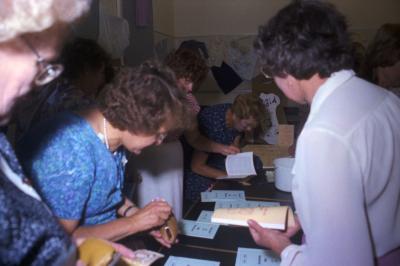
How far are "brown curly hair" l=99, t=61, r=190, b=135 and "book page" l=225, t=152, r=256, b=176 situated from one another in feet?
2.82

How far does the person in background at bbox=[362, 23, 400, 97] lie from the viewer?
5.85 feet

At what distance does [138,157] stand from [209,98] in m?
2.13

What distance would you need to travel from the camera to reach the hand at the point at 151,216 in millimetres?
1236

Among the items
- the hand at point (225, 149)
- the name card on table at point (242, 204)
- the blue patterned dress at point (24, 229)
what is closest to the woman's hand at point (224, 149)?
the hand at point (225, 149)

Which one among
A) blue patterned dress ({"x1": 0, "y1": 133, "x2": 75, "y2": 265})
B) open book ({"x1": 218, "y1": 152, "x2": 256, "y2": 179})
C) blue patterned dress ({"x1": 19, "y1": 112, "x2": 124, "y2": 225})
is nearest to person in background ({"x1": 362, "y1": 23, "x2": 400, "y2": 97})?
open book ({"x1": 218, "y1": 152, "x2": 256, "y2": 179})

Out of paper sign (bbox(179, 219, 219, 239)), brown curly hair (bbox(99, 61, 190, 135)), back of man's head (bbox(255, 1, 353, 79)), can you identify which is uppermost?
back of man's head (bbox(255, 1, 353, 79))

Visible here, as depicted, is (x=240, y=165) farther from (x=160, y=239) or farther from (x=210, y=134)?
(x=160, y=239)

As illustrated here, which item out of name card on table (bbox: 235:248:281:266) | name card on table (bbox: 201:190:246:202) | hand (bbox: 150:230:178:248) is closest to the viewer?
name card on table (bbox: 235:248:281:266)

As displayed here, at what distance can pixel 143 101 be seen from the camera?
1.12 meters

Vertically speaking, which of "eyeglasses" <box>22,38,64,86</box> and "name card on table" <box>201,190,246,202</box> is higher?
"eyeglasses" <box>22,38,64,86</box>

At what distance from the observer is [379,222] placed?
2.97ft

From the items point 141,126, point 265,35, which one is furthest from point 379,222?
point 141,126

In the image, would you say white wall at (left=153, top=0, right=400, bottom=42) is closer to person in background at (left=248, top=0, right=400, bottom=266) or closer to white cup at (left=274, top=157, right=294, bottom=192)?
white cup at (left=274, top=157, right=294, bottom=192)

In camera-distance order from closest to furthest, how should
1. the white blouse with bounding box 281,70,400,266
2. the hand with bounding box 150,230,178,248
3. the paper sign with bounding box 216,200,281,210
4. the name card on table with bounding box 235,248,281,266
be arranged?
the white blouse with bounding box 281,70,400,266 → the name card on table with bounding box 235,248,281,266 → the hand with bounding box 150,230,178,248 → the paper sign with bounding box 216,200,281,210
